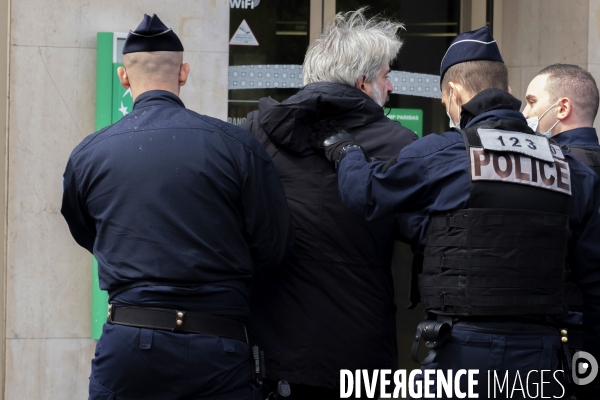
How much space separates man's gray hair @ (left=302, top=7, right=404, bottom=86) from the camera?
3.51m

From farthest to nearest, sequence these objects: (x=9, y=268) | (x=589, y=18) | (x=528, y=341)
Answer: (x=589, y=18), (x=9, y=268), (x=528, y=341)

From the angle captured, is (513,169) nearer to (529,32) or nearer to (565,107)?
(565,107)

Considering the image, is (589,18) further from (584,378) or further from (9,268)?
(9,268)

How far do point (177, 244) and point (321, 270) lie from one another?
2.05ft

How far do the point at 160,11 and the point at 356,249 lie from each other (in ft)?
8.07

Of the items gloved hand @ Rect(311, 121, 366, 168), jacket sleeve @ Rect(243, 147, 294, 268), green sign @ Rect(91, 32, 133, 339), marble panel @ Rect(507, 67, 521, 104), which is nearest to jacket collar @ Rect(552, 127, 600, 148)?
gloved hand @ Rect(311, 121, 366, 168)

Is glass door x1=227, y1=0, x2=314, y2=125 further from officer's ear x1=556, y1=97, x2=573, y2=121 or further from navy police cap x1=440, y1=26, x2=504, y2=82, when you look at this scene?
Result: navy police cap x1=440, y1=26, x2=504, y2=82

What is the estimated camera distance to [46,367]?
5.17 m

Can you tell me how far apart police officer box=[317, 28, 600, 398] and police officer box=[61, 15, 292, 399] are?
382mm

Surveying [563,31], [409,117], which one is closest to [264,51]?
[409,117]

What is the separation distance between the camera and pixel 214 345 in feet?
10.1

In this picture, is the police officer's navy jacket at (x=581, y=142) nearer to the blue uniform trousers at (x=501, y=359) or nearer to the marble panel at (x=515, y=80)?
the blue uniform trousers at (x=501, y=359)

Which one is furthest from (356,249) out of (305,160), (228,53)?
(228,53)

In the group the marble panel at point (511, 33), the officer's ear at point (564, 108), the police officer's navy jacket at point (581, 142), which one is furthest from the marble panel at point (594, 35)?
the police officer's navy jacket at point (581, 142)
